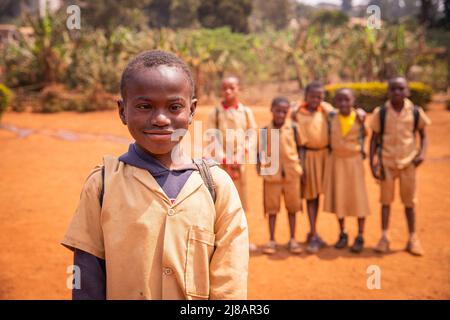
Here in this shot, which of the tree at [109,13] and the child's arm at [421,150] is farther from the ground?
the tree at [109,13]

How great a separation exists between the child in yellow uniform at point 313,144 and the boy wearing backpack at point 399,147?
576 millimetres

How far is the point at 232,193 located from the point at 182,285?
1.31 ft

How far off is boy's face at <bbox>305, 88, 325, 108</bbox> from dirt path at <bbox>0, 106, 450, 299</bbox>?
1.67 meters

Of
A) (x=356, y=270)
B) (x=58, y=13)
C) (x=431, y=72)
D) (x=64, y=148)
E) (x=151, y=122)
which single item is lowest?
(x=356, y=270)

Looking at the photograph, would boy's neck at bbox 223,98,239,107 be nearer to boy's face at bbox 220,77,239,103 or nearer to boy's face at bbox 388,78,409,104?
boy's face at bbox 220,77,239,103

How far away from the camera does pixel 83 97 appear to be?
1886 cm

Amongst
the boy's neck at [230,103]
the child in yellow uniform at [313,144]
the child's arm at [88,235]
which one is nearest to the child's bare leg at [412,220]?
the child in yellow uniform at [313,144]

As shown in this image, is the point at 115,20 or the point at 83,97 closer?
the point at 83,97

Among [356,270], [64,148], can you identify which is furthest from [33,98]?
[356,270]

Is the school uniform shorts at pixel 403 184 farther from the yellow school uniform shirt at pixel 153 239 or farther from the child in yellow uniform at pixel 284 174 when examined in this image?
the yellow school uniform shirt at pixel 153 239

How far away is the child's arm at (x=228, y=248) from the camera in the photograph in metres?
1.67

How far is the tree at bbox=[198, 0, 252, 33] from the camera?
3441cm

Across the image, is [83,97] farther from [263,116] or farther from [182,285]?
[182,285]

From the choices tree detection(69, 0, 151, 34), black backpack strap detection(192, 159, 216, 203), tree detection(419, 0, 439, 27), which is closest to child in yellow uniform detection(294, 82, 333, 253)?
black backpack strap detection(192, 159, 216, 203)
